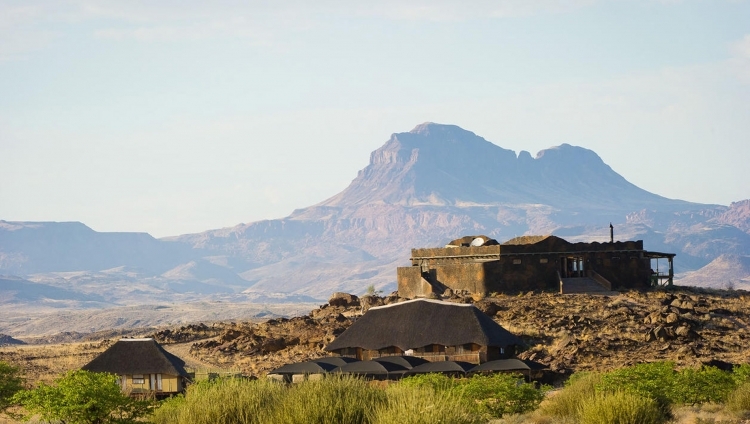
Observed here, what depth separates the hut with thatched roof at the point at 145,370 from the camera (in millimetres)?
41969

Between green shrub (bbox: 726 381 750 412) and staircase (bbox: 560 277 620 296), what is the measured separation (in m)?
22.7

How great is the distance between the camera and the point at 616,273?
2286 inches

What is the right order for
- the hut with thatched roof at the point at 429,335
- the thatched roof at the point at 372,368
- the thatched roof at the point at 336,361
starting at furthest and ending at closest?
the hut with thatched roof at the point at 429,335
the thatched roof at the point at 336,361
the thatched roof at the point at 372,368

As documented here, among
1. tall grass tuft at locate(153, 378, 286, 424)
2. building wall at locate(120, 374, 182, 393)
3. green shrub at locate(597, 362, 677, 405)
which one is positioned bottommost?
building wall at locate(120, 374, 182, 393)

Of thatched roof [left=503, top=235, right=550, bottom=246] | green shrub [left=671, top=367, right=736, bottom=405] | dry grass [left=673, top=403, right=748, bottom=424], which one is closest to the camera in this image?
dry grass [left=673, top=403, right=748, bottom=424]

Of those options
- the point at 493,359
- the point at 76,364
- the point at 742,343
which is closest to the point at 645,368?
the point at 493,359

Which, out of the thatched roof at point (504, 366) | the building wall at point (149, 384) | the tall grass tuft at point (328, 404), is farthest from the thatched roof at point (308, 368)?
the tall grass tuft at point (328, 404)

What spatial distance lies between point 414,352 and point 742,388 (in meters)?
14.9

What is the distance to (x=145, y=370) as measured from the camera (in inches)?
1657

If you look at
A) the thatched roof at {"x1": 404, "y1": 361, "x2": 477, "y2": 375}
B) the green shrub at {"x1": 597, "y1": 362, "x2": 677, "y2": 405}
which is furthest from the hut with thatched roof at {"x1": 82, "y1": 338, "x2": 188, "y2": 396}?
the green shrub at {"x1": 597, "y1": 362, "x2": 677, "y2": 405}

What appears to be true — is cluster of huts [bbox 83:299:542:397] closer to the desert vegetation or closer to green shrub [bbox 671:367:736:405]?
the desert vegetation

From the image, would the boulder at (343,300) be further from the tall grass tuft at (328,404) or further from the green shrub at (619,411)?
the tall grass tuft at (328,404)

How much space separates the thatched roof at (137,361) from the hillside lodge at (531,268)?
1801 centimetres

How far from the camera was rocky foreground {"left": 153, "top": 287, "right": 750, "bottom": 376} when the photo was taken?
44.4 meters
